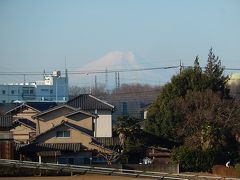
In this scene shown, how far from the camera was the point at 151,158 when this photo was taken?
40.8 m

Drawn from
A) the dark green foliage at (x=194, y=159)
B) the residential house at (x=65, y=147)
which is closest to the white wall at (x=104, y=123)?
the residential house at (x=65, y=147)

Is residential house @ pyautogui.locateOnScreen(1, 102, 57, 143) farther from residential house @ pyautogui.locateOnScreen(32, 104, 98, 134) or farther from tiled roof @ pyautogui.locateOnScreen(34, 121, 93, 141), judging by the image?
tiled roof @ pyautogui.locateOnScreen(34, 121, 93, 141)

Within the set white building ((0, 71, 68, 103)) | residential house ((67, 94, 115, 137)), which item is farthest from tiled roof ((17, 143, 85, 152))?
white building ((0, 71, 68, 103))

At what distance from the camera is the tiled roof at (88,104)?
155ft

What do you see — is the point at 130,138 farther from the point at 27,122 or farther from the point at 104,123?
the point at 27,122

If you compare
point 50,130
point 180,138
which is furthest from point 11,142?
point 180,138

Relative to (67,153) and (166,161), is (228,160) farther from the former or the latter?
(67,153)

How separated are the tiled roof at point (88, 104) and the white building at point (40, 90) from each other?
5894 cm

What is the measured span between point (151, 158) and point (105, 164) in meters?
4.94

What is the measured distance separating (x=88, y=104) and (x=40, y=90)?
69550 mm

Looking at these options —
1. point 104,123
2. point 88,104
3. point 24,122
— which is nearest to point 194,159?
point 104,123

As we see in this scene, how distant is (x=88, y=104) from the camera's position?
157 ft

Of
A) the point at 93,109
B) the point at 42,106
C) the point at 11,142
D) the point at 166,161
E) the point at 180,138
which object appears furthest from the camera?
the point at 42,106

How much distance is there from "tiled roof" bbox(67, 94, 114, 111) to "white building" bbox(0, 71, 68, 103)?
58937 mm
